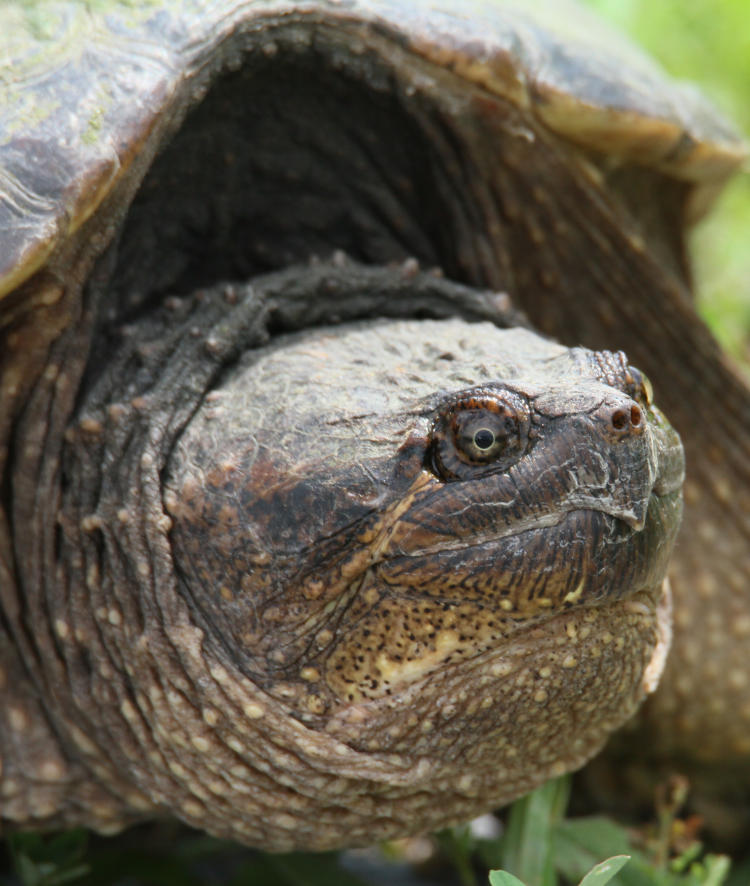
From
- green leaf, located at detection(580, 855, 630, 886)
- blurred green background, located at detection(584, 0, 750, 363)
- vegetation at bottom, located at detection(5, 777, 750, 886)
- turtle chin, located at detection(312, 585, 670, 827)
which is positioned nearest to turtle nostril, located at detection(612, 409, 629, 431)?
turtle chin, located at detection(312, 585, 670, 827)

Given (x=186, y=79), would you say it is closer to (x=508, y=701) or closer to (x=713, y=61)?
(x=508, y=701)

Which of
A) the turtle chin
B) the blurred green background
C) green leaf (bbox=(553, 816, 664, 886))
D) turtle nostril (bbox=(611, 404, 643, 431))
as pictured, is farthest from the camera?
the blurred green background

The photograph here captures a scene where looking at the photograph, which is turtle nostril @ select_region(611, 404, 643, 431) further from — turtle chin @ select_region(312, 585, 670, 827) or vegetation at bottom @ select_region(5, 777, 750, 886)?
vegetation at bottom @ select_region(5, 777, 750, 886)

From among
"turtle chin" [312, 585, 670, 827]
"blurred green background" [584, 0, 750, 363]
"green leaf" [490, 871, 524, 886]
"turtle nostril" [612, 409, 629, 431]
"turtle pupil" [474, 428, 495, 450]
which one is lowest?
"green leaf" [490, 871, 524, 886]

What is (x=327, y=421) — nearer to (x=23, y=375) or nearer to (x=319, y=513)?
(x=319, y=513)

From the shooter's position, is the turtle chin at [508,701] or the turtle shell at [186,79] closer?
the turtle chin at [508,701]

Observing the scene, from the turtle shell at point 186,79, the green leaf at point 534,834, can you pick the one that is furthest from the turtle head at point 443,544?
the turtle shell at point 186,79

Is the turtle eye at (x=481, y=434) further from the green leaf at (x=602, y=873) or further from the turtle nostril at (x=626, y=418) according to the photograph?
the green leaf at (x=602, y=873)
